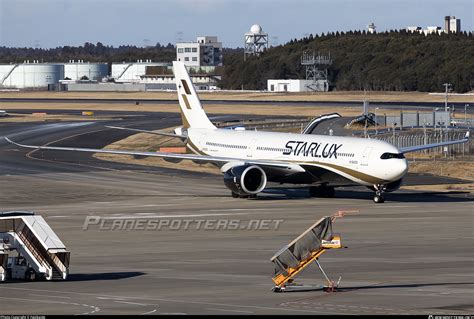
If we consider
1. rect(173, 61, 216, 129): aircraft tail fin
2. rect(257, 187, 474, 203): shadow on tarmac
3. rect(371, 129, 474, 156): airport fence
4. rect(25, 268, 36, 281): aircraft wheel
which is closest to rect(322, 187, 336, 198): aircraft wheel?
rect(257, 187, 474, 203): shadow on tarmac

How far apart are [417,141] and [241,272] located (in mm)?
63677

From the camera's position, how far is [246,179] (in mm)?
66500

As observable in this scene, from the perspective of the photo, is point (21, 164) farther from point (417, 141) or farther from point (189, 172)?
point (417, 141)

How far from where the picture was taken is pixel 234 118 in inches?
5778

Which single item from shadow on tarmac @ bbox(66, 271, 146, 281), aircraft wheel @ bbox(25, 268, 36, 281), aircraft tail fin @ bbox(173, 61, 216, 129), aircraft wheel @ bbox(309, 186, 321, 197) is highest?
aircraft tail fin @ bbox(173, 61, 216, 129)

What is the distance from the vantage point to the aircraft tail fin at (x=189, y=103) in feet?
247

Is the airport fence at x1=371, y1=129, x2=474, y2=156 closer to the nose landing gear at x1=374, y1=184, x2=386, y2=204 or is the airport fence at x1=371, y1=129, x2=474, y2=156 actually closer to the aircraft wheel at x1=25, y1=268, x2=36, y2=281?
the nose landing gear at x1=374, y1=184, x2=386, y2=204

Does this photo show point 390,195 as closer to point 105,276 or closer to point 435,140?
A: point 435,140

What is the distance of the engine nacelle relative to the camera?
66.0m

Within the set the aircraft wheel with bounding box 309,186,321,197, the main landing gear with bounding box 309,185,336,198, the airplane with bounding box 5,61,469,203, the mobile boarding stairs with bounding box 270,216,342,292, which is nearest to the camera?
the mobile boarding stairs with bounding box 270,216,342,292

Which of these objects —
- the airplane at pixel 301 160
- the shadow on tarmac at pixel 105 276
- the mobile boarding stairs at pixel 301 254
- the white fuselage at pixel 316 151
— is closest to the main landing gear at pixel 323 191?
the airplane at pixel 301 160

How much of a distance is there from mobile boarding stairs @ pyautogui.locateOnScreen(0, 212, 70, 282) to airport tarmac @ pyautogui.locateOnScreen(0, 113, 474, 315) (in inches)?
23.6

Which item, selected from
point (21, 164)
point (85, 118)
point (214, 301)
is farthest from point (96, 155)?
point (214, 301)

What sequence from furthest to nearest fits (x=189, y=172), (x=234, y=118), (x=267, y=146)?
(x=234, y=118)
(x=189, y=172)
(x=267, y=146)
